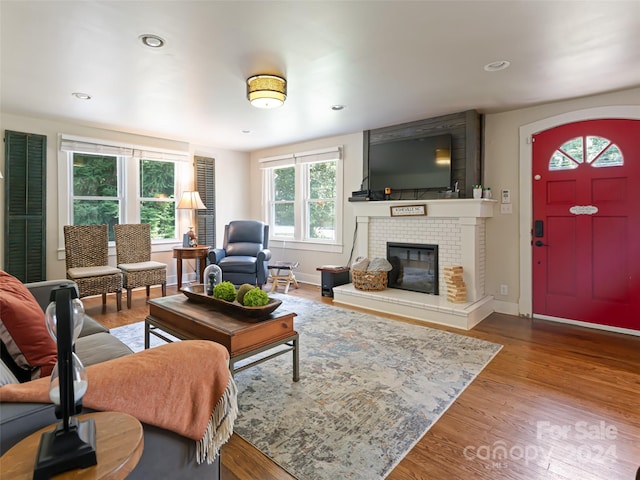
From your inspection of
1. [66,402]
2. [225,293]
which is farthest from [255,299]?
[66,402]

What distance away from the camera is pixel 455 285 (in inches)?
150

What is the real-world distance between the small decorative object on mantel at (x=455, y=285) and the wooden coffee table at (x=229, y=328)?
7.15 feet

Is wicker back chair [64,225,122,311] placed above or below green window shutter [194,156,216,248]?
below

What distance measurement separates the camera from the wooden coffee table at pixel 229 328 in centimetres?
202

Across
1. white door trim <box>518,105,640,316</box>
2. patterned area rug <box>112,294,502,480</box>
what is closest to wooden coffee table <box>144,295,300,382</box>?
patterned area rug <box>112,294,502,480</box>

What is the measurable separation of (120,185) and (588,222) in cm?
589

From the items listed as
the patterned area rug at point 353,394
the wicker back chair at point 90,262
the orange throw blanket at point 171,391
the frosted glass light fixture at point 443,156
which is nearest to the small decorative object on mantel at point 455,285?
the patterned area rug at point 353,394

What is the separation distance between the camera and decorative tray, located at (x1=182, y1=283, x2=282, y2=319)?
217cm

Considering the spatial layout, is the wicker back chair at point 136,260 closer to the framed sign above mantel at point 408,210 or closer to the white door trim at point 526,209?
the framed sign above mantel at point 408,210

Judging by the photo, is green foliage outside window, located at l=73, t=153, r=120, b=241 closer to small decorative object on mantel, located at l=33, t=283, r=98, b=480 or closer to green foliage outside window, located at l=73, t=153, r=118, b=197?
green foliage outside window, located at l=73, t=153, r=118, b=197

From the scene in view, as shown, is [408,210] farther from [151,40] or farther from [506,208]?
[151,40]

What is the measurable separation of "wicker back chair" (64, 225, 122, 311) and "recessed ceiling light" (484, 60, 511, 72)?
4397 mm

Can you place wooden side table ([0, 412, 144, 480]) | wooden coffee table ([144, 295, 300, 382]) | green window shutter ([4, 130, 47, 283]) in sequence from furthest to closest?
green window shutter ([4, 130, 47, 283]), wooden coffee table ([144, 295, 300, 382]), wooden side table ([0, 412, 144, 480])

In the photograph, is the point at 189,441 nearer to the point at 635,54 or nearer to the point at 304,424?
the point at 304,424
